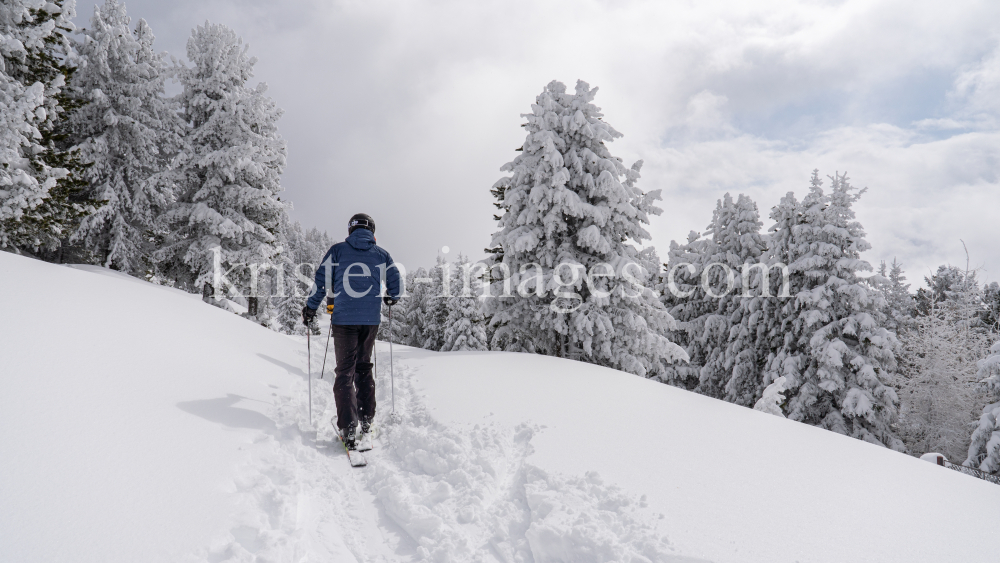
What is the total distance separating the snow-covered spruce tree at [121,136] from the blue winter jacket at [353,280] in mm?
14519

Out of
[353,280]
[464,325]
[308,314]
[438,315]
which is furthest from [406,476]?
[438,315]

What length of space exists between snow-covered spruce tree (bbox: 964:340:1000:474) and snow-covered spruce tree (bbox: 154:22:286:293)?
69.9 ft

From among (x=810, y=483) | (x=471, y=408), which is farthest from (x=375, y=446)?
(x=810, y=483)

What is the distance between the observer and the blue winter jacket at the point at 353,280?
15.9 feet

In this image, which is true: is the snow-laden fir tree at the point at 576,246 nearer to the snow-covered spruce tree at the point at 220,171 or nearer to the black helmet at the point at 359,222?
the black helmet at the point at 359,222

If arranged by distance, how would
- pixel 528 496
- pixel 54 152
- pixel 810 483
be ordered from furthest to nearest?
pixel 54 152 → pixel 810 483 → pixel 528 496

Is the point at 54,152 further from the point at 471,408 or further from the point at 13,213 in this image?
the point at 471,408

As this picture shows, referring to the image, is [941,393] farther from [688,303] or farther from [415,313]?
[415,313]

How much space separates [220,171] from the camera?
14992 millimetres

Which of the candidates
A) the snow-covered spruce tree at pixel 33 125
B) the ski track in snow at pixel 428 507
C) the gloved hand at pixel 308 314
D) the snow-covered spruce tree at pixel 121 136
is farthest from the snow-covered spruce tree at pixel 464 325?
the ski track in snow at pixel 428 507

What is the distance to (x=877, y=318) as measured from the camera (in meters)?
16.2

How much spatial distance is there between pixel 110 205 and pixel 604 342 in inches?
690

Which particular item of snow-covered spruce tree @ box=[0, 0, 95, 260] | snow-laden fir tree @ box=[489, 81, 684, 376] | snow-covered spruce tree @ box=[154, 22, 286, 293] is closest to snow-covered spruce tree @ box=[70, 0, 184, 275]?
snow-covered spruce tree @ box=[154, 22, 286, 293]

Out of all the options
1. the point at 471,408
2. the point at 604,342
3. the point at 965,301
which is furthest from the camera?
the point at 965,301
